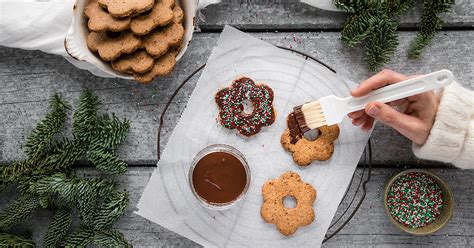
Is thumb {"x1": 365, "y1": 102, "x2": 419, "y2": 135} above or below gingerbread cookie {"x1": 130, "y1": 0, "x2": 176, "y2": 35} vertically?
below

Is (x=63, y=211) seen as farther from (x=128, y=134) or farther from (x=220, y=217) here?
(x=220, y=217)

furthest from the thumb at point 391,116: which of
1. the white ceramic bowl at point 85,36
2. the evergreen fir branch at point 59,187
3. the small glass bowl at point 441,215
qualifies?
the evergreen fir branch at point 59,187

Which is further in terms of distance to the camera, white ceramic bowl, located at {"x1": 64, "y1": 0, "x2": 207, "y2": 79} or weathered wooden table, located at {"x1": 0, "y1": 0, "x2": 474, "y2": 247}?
weathered wooden table, located at {"x1": 0, "y1": 0, "x2": 474, "y2": 247}

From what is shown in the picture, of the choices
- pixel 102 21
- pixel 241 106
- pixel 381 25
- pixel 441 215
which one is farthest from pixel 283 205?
pixel 102 21

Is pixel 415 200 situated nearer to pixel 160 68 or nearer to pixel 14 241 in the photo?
pixel 160 68

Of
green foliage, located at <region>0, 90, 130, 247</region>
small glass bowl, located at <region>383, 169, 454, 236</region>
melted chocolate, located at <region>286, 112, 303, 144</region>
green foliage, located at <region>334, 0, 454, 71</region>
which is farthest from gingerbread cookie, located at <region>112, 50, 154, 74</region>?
small glass bowl, located at <region>383, 169, 454, 236</region>

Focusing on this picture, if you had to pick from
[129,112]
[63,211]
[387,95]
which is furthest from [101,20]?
[387,95]

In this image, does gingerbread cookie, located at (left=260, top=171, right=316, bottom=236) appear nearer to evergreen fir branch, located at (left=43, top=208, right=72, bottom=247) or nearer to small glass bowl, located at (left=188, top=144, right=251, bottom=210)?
small glass bowl, located at (left=188, top=144, right=251, bottom=210)

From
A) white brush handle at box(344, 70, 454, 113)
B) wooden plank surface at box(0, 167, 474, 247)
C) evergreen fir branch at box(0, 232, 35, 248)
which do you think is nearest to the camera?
white brush handle at box(344, 70, 454, 113)

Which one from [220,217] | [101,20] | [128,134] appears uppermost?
[101,20]
